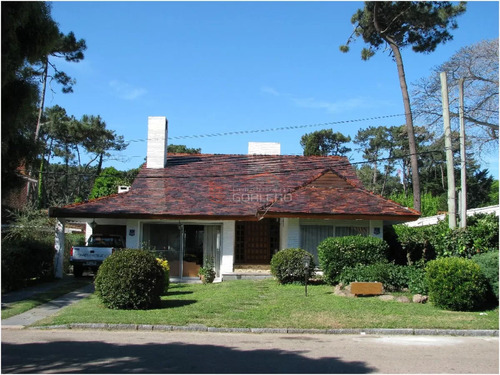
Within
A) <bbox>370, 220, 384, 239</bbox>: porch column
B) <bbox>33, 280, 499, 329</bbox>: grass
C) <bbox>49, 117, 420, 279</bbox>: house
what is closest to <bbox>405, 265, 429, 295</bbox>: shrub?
<bbox>33, 280, 499, 329</bbox>: grass

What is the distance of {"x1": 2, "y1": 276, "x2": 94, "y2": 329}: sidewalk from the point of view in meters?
12.0

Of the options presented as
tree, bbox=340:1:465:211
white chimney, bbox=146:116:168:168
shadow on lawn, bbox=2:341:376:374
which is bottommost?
shadow on lawn, bbox=2:341:376:374

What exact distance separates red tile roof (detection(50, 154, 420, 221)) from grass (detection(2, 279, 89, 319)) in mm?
3313

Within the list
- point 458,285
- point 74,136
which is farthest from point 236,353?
point 74,136

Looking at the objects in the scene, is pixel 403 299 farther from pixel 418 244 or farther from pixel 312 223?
pixel 312 223

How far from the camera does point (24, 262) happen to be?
1784 centimetres

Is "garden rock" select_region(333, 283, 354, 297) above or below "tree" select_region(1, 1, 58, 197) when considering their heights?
below

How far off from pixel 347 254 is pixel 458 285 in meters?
4.63

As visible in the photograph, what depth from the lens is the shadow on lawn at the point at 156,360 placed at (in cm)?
740

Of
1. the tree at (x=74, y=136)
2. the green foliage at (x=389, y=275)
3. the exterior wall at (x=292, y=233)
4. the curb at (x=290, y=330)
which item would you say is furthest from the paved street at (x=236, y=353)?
the tree at (x=74, y=136)

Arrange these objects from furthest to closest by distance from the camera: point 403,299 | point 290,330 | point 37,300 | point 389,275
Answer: point 389,275, point 37,300, point 403,299, point 290,330

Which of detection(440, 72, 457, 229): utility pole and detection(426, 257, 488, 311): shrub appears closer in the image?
detection(426, 257, 488, 311): shrub

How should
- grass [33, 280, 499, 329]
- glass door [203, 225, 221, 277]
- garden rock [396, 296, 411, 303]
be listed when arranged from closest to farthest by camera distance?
1. grass [33, 280, 499, 329]
2. garden rock [396, 296, 411, 303]
3. glass door [203, 225, 221, 277]

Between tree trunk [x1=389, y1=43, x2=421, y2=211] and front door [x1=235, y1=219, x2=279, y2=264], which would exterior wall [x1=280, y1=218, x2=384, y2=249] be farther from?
tree trunk [x1=389, y1=43, x2=421, y2=211]
